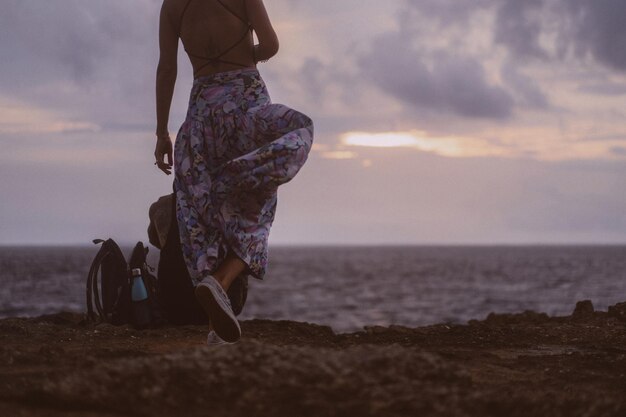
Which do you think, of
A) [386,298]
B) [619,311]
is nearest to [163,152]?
[619,311]

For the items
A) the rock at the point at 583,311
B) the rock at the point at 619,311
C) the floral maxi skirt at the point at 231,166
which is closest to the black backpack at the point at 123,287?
the floral maxi skirt at the point at 231,166

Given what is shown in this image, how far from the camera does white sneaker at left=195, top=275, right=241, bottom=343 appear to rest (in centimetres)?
471

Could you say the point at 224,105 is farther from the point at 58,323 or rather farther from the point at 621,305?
the point at 621,305

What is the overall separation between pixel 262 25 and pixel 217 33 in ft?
1.07

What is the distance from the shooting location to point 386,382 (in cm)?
312

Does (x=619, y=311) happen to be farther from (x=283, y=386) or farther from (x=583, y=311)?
(x=283, y=386)

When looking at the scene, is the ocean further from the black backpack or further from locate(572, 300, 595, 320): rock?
the black backpack

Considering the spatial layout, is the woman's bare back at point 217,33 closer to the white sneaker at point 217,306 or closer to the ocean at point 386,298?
the white sneaker at point 217,306

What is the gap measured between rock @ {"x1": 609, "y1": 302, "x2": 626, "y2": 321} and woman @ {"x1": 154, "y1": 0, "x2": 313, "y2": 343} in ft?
13.1

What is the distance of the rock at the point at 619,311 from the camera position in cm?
767

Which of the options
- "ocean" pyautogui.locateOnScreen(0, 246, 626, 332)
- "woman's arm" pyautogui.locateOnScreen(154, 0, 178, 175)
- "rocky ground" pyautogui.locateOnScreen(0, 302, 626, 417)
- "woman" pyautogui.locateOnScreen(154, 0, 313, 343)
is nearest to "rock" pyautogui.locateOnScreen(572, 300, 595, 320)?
"rocky ground" pyautogui.locateOnScreen(0, 302, 626, 417)

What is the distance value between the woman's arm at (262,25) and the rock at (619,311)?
4420 millimetres

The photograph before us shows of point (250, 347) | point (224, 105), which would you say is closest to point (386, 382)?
point (250, 347)

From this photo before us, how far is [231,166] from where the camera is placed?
4.97 m
